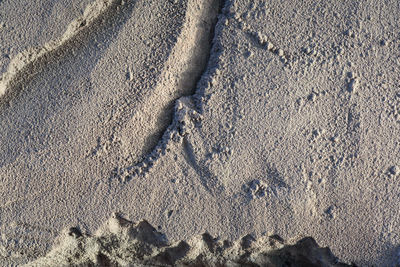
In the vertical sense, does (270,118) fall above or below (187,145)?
above

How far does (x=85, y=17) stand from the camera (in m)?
1.21

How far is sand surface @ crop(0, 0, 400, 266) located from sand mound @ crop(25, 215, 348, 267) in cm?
3

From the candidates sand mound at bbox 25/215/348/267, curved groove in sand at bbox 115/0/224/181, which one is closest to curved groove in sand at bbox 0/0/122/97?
curved groove in sand at bbox 115/0/224/181

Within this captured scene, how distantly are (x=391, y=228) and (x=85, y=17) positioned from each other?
1144 mm

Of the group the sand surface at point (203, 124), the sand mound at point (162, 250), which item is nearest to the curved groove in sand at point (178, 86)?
the sand surface at point (203, 124)

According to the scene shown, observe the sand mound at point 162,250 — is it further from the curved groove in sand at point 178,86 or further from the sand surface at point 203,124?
the curved groove in sand at point 178,86

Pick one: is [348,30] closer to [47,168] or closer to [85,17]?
[85,17]

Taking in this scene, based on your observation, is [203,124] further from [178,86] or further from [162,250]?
[162,250]

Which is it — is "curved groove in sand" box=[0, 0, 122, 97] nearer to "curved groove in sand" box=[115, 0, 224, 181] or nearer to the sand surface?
the sand surface

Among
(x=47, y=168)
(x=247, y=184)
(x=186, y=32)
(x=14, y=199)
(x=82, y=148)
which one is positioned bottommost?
(x=14, y=199)

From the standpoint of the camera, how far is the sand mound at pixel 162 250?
3.96 ft

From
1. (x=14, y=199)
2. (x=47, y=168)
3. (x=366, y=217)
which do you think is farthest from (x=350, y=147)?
(x=14, y=199)

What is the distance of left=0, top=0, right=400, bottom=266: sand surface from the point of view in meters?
1.18

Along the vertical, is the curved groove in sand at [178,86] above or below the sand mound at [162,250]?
above
